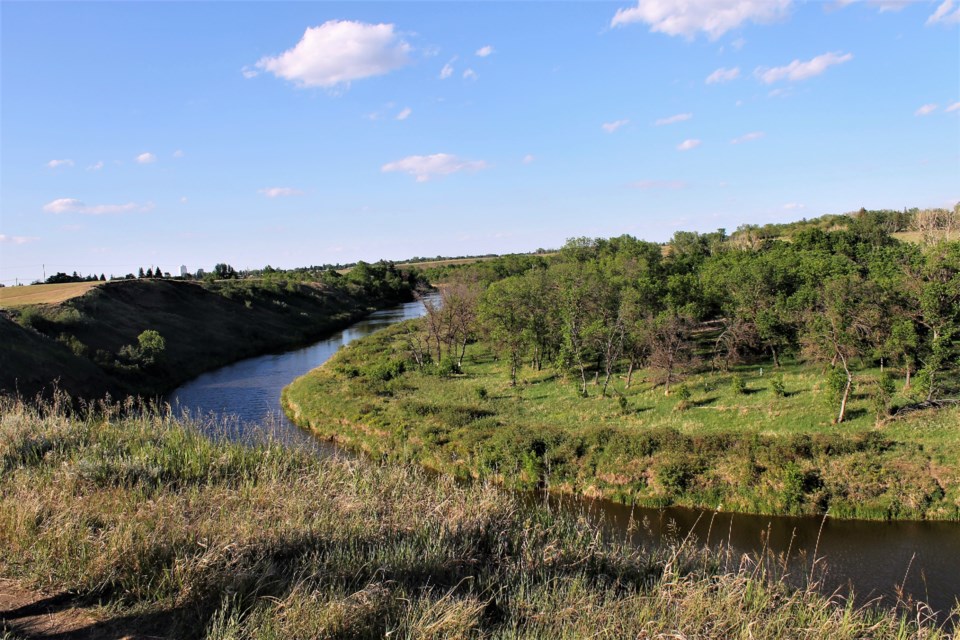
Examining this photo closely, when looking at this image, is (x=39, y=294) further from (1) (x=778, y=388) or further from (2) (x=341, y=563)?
(2) (x=341, y=563)

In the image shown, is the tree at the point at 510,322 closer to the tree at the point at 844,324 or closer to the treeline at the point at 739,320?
the treeline at the point at 739,320

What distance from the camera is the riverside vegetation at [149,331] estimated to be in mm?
39500

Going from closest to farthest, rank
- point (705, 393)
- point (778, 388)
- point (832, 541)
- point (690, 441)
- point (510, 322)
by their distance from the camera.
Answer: point (832, 541) → point (690, 441) → point (778, 388) → point (705, 393) → point (510, 322)

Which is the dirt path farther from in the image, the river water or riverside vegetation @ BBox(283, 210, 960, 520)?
riverside vegetation @ BBox(283, 210, 960, 520)

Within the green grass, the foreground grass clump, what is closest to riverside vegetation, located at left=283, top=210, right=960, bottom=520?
the green grass

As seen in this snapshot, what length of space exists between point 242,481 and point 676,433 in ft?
71.0

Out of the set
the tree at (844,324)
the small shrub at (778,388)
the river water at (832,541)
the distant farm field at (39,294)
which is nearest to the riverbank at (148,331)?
the distant farm field at (39,294)

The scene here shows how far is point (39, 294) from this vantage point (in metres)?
59.6

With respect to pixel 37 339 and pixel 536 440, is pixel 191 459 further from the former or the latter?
pixel 37 339

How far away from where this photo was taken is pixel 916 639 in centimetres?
656

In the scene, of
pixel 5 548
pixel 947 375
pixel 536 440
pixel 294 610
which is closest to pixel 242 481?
pixel 5 548

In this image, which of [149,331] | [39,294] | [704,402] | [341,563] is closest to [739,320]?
[704,402]

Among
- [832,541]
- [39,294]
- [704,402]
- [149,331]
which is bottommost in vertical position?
[832,541]

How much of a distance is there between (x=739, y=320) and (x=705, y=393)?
26.4ft
